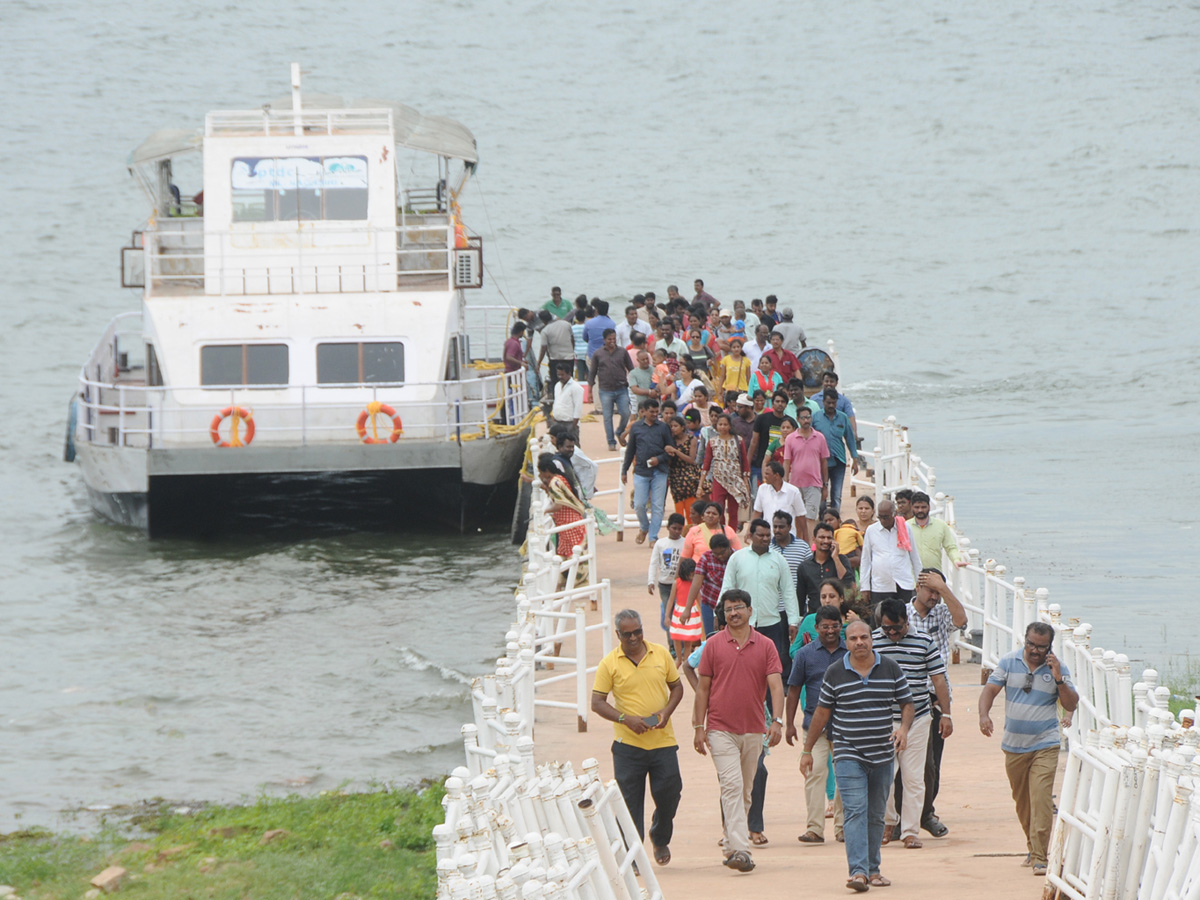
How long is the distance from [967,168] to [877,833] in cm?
5652

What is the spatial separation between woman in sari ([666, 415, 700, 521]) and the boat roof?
27.1ft

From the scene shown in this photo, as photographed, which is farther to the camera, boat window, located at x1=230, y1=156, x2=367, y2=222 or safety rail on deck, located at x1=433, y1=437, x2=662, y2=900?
boat window, located at x1=230, y1=156, x2=367, y2=222

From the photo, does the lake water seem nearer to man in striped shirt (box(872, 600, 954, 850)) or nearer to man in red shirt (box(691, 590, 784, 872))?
man in red shirt (box(691, 590, 784, 872))

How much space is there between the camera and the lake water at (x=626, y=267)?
16031 mm

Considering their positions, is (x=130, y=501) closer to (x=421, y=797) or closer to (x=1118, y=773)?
(x=421, y=797)

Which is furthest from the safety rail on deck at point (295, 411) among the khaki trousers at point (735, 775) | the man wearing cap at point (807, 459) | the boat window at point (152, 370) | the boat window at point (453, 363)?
the khaki trousers at point (735, 775)

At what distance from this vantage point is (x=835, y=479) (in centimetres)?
1681

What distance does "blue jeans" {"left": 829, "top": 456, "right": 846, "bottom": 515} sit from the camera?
1666 centimetres

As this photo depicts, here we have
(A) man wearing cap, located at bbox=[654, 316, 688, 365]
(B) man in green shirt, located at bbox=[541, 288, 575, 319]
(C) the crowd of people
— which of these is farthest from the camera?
(B) man in green shirt, located at bbox=[541, 288, 575, 319]

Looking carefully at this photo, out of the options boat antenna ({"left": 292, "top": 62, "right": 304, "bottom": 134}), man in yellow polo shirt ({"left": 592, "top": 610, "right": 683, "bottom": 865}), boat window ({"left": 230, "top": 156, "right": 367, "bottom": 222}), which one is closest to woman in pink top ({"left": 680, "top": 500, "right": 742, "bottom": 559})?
man in yellow polo shirt ({"left": 592, "top": 610, "right": 683, "bottom": 865})

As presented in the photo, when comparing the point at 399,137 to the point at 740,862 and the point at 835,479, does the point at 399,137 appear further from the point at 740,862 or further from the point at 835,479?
the point at 740,862

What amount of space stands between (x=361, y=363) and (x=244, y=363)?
4.87 feet

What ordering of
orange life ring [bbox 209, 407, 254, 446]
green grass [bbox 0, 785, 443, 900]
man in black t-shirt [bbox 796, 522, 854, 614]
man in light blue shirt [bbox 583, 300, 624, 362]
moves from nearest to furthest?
1. green grass [bbox 0, 785, 443, 900]
2. man in black t-shirt [bbox 796, 522, 854, 614]
3. orange life ring [bbox 209, 407, 254, 446]
4. man in light blue shirt [bbox 583, 300, 624, 362]

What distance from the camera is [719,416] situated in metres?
15.3
